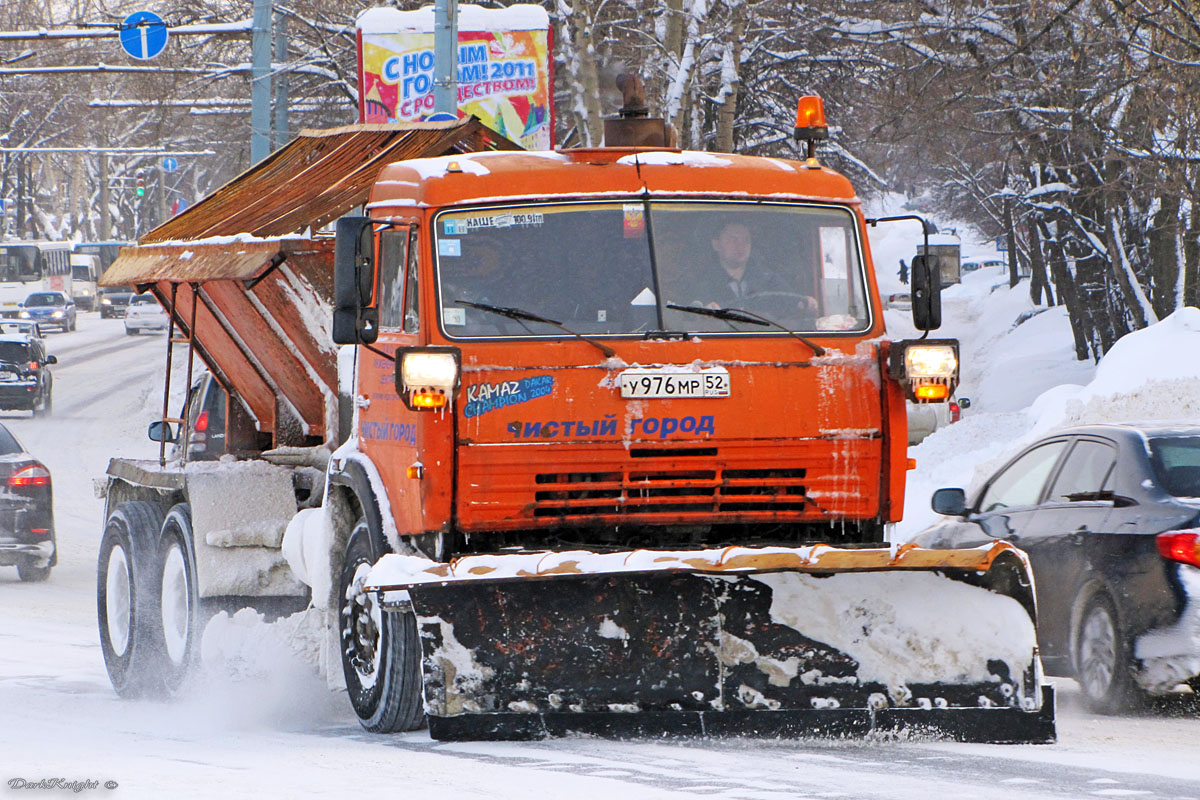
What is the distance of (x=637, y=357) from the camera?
6867 millimetres

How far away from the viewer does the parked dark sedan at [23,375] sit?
35250 mm

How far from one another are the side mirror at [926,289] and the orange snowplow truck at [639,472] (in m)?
0.02

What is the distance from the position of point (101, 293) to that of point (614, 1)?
5808 cm

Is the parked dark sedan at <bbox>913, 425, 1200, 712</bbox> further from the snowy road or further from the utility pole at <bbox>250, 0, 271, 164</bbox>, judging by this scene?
the utility pole at <bbox>250, 0, 271, 164</bbox>

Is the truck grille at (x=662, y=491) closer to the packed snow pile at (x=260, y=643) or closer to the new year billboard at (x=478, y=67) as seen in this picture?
the packed snow pile at (x=260, y=643)

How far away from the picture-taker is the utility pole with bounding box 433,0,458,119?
16297mm

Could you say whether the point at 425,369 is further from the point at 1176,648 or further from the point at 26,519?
the point at 26,519

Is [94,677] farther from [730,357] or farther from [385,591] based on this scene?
[730,357]

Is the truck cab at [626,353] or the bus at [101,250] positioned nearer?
the truck cab at [626,353]

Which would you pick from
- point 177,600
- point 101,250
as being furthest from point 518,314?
point 101,250

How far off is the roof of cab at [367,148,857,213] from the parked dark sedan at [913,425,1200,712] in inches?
83.3

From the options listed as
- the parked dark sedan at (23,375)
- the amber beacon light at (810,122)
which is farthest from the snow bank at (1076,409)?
the parked dark sedan at (23,375)

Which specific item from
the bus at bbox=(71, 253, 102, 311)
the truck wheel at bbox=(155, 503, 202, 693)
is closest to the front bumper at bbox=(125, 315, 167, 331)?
the bus at bbox=(71, 253, 102, 311)

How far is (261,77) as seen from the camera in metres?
21.9
